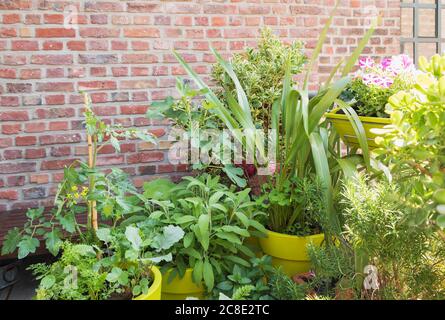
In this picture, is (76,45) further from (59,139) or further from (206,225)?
(206,225)

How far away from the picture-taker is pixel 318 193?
1.95m

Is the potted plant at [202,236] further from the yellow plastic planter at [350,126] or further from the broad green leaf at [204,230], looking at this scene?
the yellow plastic planter at [350,126]

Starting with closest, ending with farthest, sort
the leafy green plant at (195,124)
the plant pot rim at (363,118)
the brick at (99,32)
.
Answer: the plant pot rim at (363,118) < the leafy green plant at (195,124) < the brick at (99,32)

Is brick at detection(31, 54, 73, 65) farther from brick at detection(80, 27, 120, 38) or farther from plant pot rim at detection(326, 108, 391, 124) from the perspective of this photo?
plant pot rim at detection(326, 108, 391, 124)

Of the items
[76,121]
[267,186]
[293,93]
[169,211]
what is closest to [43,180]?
[76,121]

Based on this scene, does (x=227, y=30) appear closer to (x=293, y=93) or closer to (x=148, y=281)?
A: (x=293, y=93)

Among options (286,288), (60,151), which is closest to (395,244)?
(286,288)

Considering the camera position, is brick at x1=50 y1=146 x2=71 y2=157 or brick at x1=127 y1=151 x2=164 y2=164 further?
brick at x1=127 y1=151 x2=164 y2=164

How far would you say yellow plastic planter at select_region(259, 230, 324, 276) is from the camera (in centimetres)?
211

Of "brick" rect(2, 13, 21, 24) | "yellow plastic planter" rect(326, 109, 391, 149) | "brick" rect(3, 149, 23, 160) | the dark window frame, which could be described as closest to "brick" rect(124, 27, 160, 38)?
"brick" rect(2, 13, 21, 24)

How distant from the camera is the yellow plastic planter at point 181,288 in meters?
1.96

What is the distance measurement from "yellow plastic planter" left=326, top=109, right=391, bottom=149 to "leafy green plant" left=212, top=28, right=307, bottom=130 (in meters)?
0.43

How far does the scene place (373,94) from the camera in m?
2.16

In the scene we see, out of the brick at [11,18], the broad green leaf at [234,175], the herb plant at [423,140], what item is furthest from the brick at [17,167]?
the herb plant at [423,140]
